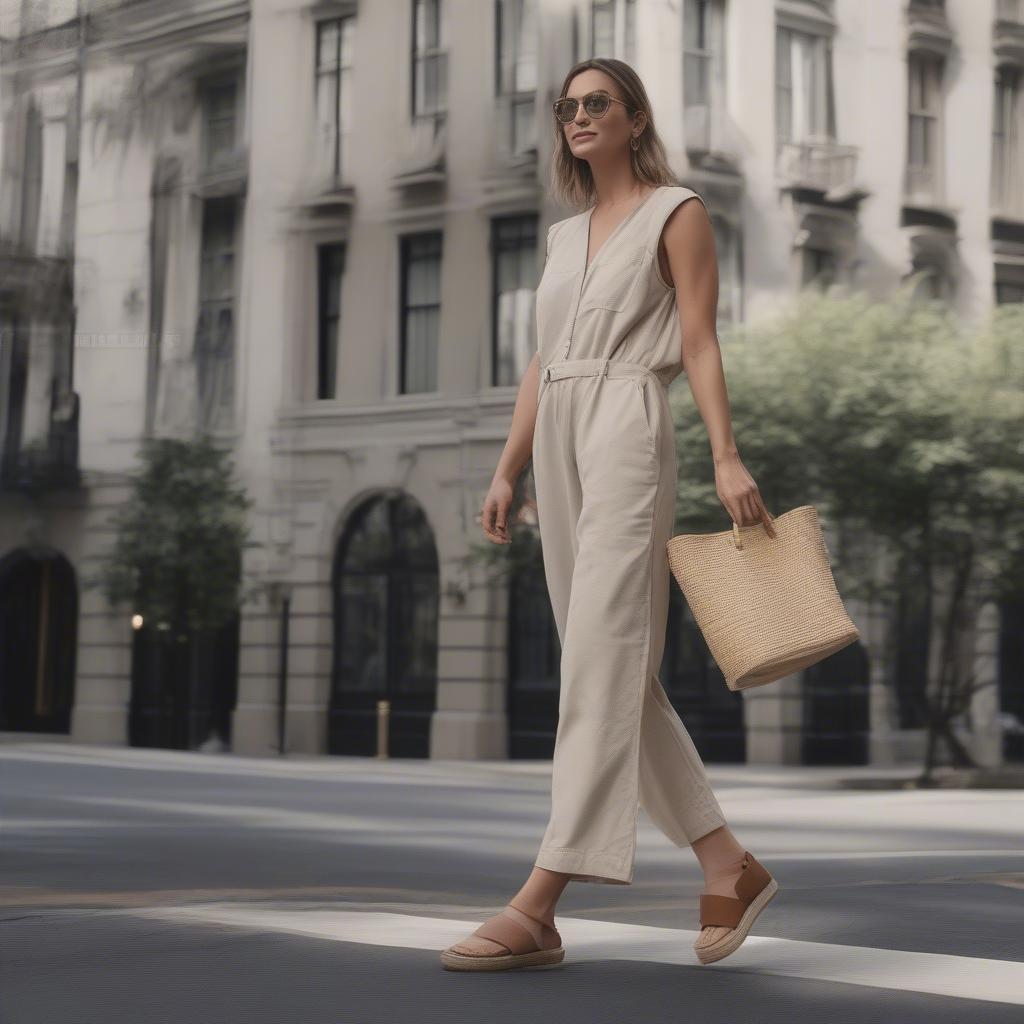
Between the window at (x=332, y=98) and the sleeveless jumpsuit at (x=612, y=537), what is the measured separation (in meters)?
21.3

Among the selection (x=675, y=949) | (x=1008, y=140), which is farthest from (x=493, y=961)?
(x=1008, y=140)

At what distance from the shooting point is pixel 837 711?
987 inches

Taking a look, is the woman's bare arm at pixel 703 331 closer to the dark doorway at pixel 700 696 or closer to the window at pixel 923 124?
the dark doorway at pixel 700 696

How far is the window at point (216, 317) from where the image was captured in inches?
978

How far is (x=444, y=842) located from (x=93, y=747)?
46.2 feet

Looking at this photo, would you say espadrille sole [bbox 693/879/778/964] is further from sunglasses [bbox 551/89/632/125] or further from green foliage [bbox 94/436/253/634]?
green foliage [bbox 94/436/253/634]

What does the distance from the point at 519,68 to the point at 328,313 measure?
3925 millimetres

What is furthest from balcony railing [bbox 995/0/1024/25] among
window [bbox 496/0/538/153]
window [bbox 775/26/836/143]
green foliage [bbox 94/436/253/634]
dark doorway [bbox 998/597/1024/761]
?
green foliage [bbox 94/436/253/634]

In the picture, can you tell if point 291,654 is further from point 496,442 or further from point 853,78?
point 853,78

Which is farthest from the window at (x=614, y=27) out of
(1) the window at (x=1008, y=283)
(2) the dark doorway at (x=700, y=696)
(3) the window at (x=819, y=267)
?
(2) the dark doorway at (x=700, y=696)

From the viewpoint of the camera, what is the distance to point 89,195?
22.9 meters

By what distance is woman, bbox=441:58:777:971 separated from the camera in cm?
Result: 452

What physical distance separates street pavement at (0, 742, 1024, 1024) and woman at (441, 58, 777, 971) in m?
0.23

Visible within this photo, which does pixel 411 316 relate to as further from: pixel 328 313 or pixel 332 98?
pixel 332 98
